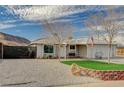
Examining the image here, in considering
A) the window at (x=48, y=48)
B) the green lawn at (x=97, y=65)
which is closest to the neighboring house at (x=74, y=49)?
the window at (x=48, y=48)

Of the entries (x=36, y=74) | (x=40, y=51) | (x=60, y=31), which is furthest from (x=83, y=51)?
(x=36, y=74)

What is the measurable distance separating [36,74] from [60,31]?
5.59ft

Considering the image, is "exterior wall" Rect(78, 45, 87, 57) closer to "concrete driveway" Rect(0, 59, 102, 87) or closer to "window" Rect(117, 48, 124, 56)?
"concrete driveway" Rect(0, 59, 102, 87)

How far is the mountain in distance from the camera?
1441cm

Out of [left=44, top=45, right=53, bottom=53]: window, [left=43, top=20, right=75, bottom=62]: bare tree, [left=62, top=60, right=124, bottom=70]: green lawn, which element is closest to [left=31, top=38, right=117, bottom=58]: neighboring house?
[left=44, top=45, right=53, bottom=53]: window

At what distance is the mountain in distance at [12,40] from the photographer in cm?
1441

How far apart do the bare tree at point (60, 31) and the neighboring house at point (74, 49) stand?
0.12m

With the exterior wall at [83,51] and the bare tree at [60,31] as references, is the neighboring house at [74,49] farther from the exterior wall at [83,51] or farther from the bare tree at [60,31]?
the bare tree at [60,31]

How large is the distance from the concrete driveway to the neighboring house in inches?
16.9

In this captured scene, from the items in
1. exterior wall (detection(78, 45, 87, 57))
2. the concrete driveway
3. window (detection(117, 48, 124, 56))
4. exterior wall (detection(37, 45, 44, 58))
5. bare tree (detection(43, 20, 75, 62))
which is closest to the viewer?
the concrete driveway
